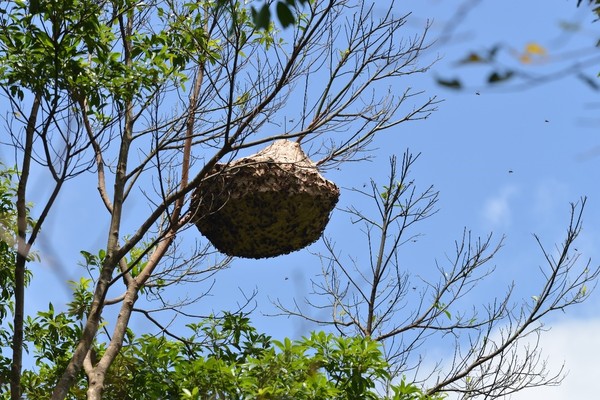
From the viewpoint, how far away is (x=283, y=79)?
625cm

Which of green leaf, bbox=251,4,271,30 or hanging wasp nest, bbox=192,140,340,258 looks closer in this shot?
green leaf, bbox=251,4,271,30

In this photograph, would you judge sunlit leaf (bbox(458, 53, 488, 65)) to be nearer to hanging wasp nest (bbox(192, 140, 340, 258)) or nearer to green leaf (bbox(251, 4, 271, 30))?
green leaf (bbox(251, 4, 271, 30))

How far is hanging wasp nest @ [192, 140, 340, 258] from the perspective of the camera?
6496mm

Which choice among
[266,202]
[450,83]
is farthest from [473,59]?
[266,202]

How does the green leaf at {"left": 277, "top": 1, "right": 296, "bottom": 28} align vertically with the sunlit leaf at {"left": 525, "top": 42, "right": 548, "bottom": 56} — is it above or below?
above

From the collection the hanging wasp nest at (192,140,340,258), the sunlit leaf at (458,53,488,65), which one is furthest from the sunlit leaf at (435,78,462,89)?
the hanging wasp nest at (192,140,340,258)

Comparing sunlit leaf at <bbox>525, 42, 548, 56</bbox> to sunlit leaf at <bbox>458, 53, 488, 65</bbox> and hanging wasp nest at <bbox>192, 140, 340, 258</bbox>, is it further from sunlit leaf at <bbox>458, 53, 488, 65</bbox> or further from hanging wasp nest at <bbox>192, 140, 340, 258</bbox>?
hanging wasp nest at <bbox>192, 140, 340, 258</bbox>

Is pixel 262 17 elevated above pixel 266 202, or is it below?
below

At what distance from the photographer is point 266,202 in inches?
256

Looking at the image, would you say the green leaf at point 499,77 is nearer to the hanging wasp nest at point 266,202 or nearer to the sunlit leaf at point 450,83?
the sunlit leaf at point 450,83

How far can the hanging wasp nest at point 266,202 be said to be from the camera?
21.3 feet

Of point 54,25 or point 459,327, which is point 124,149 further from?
point 459,327

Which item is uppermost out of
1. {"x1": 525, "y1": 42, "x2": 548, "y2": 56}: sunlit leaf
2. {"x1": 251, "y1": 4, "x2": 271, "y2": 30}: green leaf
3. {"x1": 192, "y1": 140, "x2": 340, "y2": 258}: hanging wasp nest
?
{"x1": 192, "y1": 140, "x2": 340, "y2": 258}: hanging wasp nest

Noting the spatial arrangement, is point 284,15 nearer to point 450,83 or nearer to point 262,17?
point 262,17
